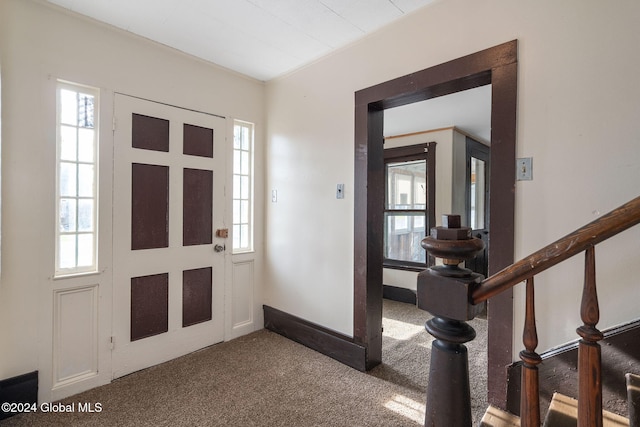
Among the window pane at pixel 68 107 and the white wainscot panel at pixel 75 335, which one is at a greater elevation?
the window pane at pixel 68 107

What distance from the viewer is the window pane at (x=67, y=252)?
211 centimetres

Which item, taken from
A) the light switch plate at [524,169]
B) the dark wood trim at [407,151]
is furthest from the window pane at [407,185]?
the light switch plate at [524,169]

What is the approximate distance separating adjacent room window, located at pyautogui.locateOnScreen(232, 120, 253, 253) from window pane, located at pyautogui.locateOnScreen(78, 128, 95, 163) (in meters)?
1.16

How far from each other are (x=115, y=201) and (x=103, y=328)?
0.94 meters

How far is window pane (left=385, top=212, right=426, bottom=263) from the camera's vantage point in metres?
4.42

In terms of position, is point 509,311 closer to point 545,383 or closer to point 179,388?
point 545,383

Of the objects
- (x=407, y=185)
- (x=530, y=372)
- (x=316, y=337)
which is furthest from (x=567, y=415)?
(x=407, y=185)

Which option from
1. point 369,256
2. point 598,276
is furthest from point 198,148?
point 598,276

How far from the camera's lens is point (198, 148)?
8.96 ft

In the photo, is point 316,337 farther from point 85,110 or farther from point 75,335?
point 85,110

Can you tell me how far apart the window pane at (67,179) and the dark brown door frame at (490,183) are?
2.06m

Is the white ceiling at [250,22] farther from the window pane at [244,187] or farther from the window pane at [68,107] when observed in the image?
the window pane at [244,187]

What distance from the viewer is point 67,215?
83.8 inches

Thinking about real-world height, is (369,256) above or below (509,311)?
above
